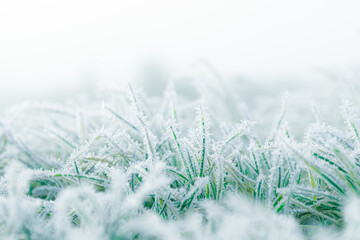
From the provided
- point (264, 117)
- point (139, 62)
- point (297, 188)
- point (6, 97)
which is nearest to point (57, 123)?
point (297, 188)

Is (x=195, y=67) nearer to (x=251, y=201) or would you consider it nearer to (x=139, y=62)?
(x=251, y=201)

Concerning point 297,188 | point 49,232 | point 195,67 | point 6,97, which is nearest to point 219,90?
point 195,67

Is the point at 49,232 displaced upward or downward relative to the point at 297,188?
downward

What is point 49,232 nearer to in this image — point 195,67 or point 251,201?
point 251,201

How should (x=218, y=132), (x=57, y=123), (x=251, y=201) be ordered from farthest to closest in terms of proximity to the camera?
(x=57, y=123)
(x=218, y=132)
(x=251, y=201)

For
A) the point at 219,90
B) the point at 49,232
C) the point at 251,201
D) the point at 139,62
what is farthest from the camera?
the point at 139,62

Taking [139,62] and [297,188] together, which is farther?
[139,62]

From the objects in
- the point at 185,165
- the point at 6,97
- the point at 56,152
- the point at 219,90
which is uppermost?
the point at 219,90
